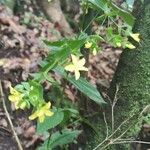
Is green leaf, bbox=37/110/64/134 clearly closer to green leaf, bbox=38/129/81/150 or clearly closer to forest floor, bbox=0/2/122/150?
green leaf, bbox=38/129/81/150

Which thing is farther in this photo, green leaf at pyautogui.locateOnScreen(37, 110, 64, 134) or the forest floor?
the forest floor

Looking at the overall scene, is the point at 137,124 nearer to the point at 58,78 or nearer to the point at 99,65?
the point at 58,78

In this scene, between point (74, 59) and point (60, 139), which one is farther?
point (60, 139)

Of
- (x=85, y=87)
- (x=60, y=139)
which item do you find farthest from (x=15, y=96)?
(x=60, y=139)

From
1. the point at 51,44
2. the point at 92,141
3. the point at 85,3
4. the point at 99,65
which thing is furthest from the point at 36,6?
the point at 51,44

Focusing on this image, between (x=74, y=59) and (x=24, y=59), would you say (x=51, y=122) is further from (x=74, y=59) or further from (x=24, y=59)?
(x=24, y=59)

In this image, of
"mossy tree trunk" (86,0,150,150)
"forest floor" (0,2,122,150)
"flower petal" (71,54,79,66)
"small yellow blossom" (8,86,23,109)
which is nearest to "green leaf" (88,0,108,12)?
"flower petal" (71,54,79,66)
